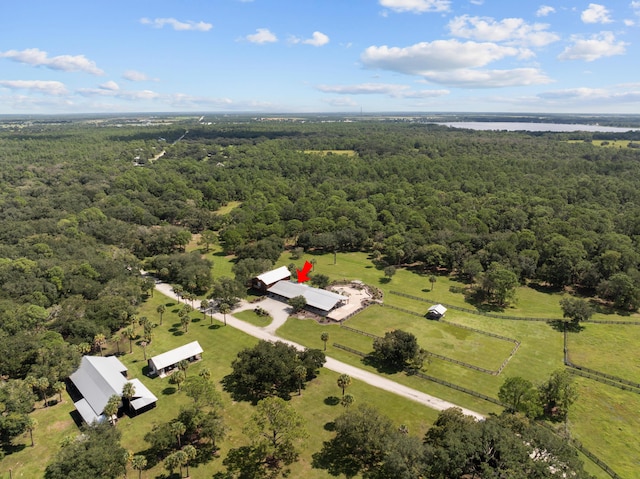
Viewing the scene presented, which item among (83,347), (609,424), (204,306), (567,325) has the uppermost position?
(83,347)

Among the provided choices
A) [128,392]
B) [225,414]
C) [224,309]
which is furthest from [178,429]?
[224,309]

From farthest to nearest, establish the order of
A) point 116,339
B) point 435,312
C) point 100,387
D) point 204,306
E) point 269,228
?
point 269,228
point 204,306
point 435,312
point 116,339
point 100,387

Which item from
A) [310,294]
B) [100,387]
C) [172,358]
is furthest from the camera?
[310,294]

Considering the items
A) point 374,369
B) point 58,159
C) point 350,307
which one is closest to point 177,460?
point 374,369

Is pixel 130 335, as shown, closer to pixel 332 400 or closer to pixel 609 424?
pixel 332 400

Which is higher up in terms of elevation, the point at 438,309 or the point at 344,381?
the point at 344,381

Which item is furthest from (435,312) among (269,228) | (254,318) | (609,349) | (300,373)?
(269,228)

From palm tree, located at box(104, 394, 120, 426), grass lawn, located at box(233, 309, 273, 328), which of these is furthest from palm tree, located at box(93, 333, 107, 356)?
grass lawn, located at box(233, 309, 273, 328)

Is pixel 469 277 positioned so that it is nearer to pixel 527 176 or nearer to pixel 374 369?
pixel 374 369

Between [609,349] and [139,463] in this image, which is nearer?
[139,463]
